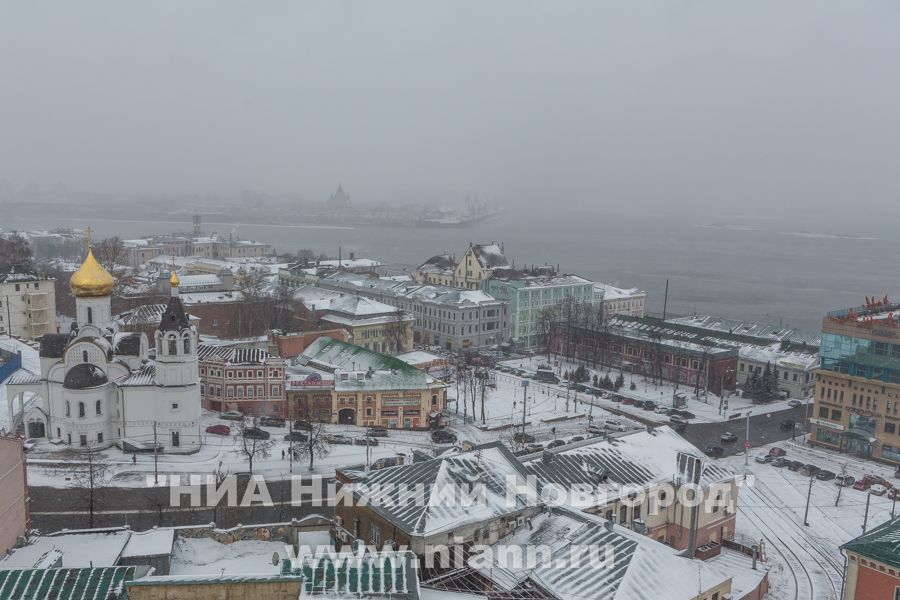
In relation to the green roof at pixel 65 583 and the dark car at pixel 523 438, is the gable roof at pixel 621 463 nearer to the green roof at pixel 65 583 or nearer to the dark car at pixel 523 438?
the dark car at pixel 523 438

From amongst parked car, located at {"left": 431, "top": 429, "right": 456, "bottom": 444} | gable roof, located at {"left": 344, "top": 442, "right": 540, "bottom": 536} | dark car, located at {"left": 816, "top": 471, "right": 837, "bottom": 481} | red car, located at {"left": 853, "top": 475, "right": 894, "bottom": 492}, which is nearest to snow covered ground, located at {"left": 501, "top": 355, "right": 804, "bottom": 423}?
dark car, located at {"left": 816, "top": 471, "right": 837, "bottom": 481}

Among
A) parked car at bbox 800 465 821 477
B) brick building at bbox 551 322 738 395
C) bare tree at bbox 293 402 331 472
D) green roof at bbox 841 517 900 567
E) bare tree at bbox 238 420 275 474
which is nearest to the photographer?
green roof at bbox 841 517 900 567

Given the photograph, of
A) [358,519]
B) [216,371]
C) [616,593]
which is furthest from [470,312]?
[616,593]

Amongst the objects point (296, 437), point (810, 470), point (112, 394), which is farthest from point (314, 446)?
point (810, 470)

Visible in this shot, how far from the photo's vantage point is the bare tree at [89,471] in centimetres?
2900

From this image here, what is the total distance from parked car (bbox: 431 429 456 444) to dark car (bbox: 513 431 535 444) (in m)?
3.23

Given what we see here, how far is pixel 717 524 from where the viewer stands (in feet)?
88.0

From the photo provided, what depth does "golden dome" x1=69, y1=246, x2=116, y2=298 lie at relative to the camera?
34500mm

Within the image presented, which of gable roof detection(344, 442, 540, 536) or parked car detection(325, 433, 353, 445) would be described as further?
parked car detection(325, 433, 353, 445)

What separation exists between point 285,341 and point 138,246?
86.5 metres

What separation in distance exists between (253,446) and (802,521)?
23392mm

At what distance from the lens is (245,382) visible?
40.3 metres

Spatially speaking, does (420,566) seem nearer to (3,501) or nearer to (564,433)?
(3,501)

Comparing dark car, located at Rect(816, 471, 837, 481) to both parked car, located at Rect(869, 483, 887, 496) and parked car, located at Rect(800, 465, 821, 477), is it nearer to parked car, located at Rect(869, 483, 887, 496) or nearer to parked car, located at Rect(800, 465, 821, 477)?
parked car, located at Rect(800, 465, 821, 477)
